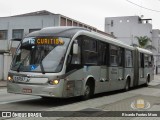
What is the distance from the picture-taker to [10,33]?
1864 inches

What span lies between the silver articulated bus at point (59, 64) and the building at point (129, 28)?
72961 millimetres

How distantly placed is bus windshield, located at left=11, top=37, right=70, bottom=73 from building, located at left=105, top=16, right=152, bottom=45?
7542cm

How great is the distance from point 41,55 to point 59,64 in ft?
2.52

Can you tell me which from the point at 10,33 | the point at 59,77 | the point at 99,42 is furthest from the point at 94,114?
the point at 10,33

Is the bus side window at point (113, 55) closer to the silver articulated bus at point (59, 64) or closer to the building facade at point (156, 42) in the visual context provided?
the silver articulated bus at point (59, 64)

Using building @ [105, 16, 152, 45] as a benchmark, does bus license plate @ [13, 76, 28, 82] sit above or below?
below

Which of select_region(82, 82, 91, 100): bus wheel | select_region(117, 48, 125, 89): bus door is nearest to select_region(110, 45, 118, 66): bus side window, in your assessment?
select_region(117, 48, 125, 89): bus door

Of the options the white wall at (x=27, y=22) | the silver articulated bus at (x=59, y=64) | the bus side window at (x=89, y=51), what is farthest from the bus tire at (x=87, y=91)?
the white wall at (x=27, y=22)

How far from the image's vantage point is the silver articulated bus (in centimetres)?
1288

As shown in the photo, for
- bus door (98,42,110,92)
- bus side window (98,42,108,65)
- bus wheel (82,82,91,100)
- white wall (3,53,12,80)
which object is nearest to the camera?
bus wheel (82,82,91,100)

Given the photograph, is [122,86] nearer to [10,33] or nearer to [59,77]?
[59,77]

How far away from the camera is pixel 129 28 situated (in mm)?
90062

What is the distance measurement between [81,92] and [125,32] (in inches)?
3048

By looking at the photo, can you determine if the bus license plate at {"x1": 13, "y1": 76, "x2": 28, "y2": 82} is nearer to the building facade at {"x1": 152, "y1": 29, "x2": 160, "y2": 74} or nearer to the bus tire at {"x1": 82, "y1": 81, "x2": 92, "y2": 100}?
the bus tire at {"x1": 82, "y1": 81, "x2": 92, "y2": 100}
